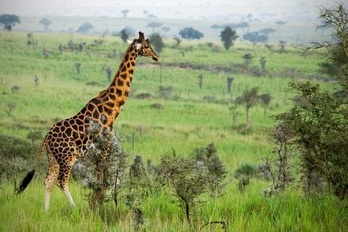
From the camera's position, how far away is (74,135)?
25.4 feet

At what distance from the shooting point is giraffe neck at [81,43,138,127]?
321 inches

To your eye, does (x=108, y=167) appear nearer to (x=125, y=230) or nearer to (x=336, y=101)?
(x=125, y=230)

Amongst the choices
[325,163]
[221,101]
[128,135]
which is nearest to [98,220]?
[325,163]

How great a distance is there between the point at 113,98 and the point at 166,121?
22.4m

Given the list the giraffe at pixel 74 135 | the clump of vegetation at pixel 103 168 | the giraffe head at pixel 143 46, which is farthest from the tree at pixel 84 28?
the clump of vegetation at pixel 103 168

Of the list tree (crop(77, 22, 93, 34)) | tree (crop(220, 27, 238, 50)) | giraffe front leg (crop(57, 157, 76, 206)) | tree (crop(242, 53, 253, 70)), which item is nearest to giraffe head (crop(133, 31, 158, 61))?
giraffe front leg (crop(57, 157, 76, 206))

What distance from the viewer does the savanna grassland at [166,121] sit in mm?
6633

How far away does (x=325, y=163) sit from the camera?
802 cm

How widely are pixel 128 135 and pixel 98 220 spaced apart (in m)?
19.4

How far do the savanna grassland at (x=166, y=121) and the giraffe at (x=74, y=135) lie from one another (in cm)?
38

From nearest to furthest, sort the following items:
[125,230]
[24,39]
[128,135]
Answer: [125,230], [128,135], [24,39]

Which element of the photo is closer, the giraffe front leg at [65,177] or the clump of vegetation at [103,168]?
the clump of vegetation at [103,168]

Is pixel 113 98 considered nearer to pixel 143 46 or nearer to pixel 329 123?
pixel 143 46

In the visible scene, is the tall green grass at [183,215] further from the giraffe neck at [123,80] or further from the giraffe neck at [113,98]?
the giraffe neck at [123,80]
